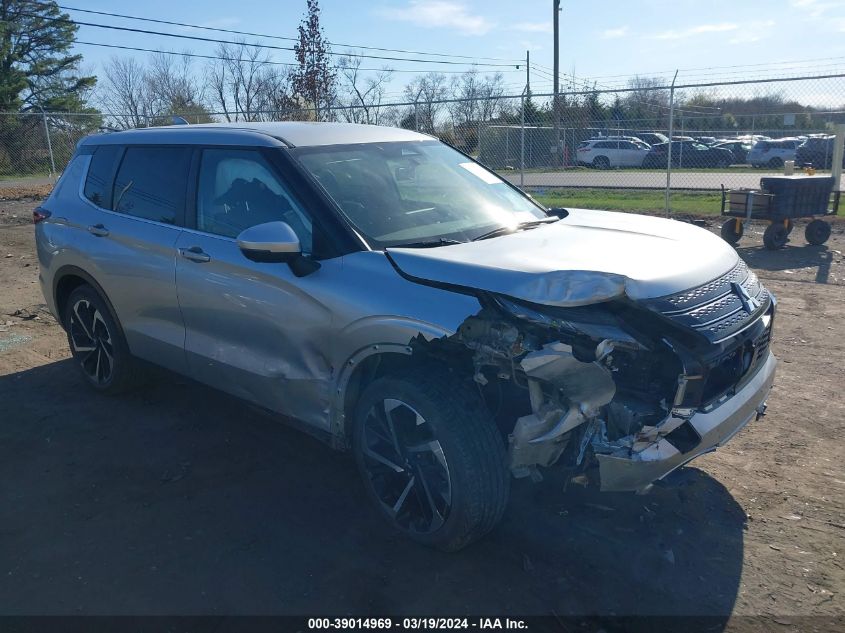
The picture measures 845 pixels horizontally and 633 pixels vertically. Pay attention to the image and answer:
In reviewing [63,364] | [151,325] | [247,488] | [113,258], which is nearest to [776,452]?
[247,488]

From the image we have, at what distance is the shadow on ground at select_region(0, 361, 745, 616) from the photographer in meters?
3.08

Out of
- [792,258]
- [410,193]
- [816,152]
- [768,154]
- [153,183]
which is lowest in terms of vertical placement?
[792,258]

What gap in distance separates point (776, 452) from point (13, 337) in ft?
22.1

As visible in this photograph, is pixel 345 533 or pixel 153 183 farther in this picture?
pixel 153 183


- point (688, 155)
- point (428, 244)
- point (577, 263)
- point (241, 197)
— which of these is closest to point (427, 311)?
point (428, 244)

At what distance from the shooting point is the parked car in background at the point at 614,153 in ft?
72.1

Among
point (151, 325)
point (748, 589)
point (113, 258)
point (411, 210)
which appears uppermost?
point (411, 210)

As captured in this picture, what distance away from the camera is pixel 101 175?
514cm

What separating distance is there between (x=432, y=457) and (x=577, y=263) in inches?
43.3

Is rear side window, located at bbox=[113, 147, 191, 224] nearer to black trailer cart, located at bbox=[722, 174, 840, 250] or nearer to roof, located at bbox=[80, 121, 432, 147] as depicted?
roof, located at bbox=[80, 121, 432, 147]

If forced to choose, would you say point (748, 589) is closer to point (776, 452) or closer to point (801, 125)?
point (776, 452)

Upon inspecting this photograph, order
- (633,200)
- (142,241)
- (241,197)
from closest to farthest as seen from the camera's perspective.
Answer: (241,197) → (142,241) → (633,200)

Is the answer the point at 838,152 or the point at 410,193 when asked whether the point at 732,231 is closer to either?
the point at 838,152

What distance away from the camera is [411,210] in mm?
3996
